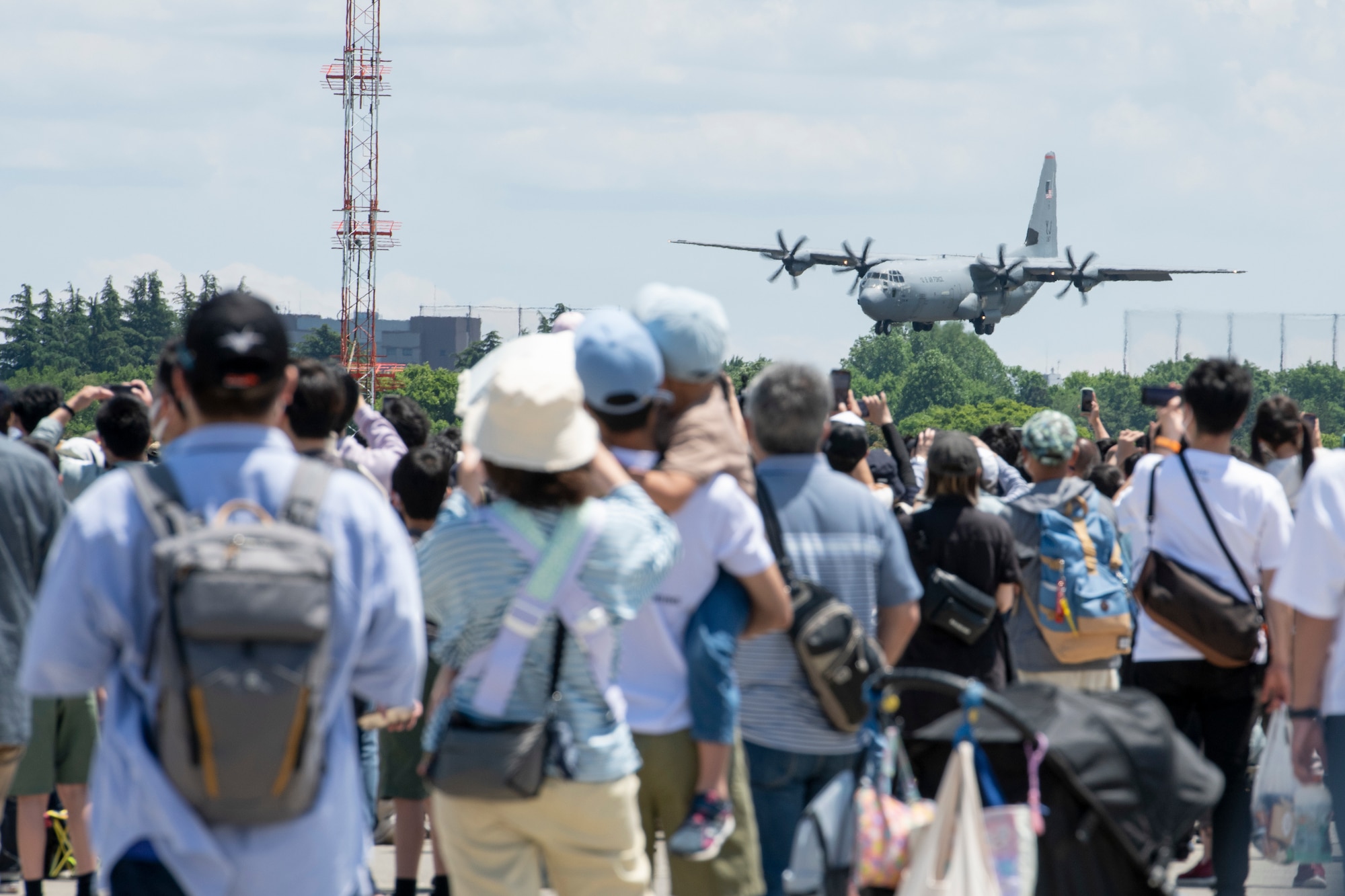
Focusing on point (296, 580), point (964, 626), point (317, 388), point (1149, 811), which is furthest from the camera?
point (964, 626)

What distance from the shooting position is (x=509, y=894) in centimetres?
368

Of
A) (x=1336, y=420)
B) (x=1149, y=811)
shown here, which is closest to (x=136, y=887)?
(x=1149, y=811)

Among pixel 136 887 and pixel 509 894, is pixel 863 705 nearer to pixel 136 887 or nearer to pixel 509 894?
pixel 509 894

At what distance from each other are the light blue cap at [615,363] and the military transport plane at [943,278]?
57.4m

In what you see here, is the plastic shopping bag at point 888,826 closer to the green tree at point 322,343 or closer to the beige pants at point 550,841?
the beige pants at point 550,841

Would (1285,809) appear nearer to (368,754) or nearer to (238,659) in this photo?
(368,754)

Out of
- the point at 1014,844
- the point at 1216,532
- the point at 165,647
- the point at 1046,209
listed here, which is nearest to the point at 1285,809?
the point at 1216,532

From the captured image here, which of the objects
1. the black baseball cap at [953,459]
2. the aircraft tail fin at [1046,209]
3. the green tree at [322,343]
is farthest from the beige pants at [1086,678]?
the green tree at [322,343]

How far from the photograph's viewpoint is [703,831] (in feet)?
13.3

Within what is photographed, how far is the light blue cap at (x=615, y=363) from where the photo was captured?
399cm

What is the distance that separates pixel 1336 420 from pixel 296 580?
7313 inches

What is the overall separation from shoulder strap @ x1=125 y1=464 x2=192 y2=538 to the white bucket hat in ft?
2.66

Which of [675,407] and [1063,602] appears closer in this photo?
[675,407]

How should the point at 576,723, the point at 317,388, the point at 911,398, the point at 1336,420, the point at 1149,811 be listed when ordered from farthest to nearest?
1. the point at 911,398
2. the point at 1336,420
3. the point at 317,388
4. the point at 1149,811
5. the point at 576,723
